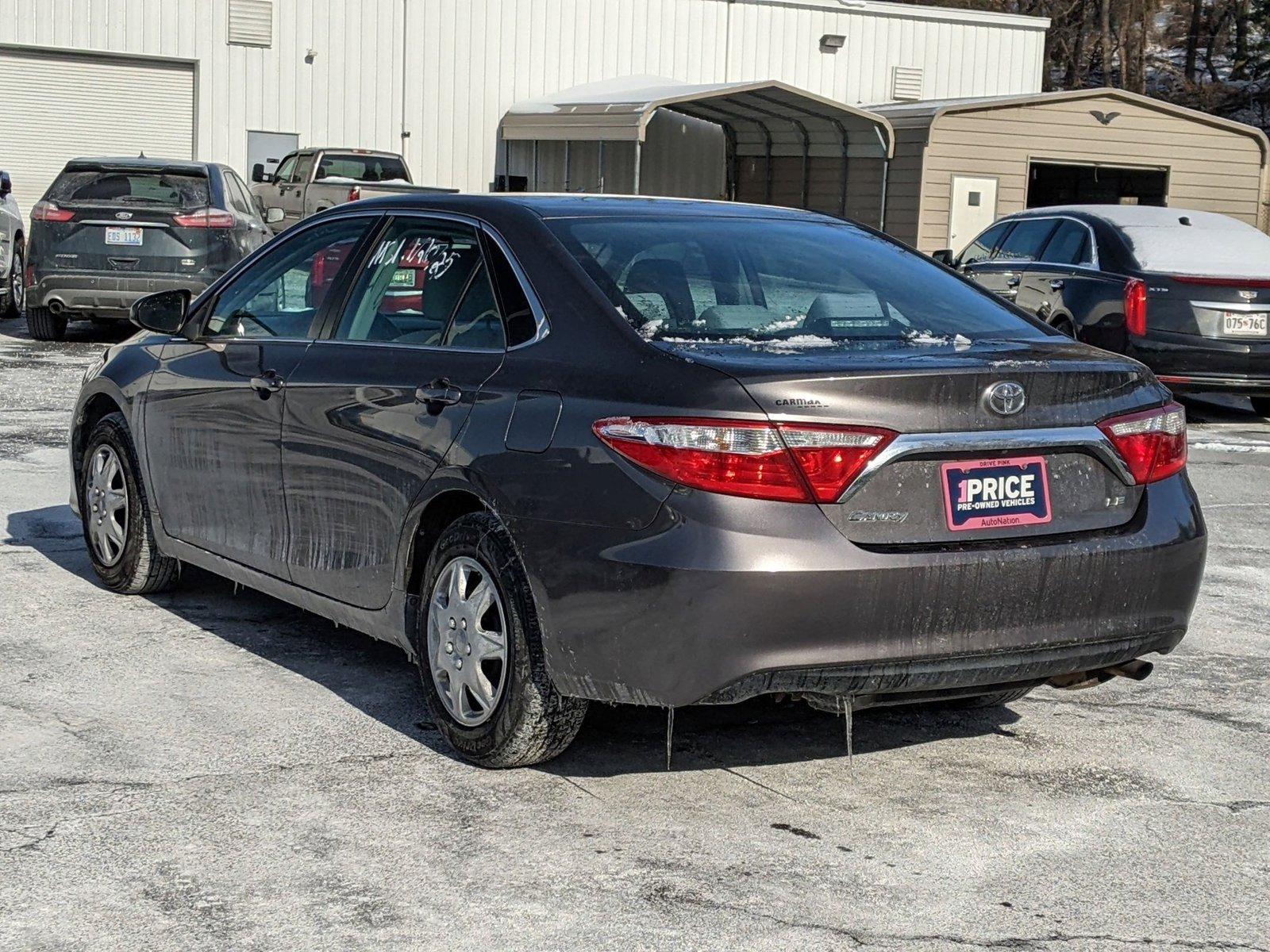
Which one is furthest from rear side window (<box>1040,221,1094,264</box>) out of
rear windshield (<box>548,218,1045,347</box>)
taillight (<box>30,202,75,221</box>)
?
rear windshield (<box>548,218,1045,347</box>)

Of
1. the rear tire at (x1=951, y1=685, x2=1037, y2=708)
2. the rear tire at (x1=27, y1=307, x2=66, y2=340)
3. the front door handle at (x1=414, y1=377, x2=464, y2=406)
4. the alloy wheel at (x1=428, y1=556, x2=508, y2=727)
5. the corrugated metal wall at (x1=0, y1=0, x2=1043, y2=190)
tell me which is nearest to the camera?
the alloy wheel at (x1=428, y1=556, x2=508, y2=727)

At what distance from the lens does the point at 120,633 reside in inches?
242

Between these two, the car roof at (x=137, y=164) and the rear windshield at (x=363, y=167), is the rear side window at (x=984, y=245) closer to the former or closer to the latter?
the car roof at (x=137, y=164)

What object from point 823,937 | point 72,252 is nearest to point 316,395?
point 823,937

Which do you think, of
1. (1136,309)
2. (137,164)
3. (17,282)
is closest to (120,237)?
(137,164)

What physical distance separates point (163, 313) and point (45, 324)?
11.4 m

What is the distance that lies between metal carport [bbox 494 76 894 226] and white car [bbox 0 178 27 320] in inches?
370

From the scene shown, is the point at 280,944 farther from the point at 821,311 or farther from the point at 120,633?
the point at 120,633

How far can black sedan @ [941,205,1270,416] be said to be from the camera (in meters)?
12.9

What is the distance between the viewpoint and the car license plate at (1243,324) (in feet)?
42.4

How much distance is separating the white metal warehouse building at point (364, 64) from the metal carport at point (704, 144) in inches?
34.8

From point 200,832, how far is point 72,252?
504 inches

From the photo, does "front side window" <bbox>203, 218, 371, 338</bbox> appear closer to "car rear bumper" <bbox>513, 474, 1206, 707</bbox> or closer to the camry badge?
"car rear bumper" <bbox>513, 474, 1206, 707</bbox>

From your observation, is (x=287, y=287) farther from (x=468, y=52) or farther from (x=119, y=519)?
(x=468, y=52)
